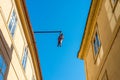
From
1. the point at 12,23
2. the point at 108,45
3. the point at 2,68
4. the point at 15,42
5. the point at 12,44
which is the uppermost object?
the point at 12,23

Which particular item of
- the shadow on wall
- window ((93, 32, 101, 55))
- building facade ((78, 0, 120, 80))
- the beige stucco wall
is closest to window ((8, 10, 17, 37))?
the shadow on wall

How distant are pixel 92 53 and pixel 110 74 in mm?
4997

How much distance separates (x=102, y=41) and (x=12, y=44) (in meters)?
5.28

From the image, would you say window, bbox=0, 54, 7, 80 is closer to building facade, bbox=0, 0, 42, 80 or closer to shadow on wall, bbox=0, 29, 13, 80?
building facade, bbox=0, 0, 42, 80

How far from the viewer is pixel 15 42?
15.1m

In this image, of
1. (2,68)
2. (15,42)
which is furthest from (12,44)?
(2,68)

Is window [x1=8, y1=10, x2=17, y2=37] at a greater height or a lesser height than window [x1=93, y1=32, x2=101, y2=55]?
greater

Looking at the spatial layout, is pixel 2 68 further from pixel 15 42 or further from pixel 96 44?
pixel 96 44

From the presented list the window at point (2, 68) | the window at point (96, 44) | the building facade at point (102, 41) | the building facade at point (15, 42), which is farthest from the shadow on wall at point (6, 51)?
the window at point (96, 44)

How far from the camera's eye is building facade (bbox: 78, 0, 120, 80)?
1170 cm

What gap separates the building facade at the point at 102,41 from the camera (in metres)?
11.7

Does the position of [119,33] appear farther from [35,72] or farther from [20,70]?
[35,72]

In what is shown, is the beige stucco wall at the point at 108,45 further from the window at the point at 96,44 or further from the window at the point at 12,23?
the window at the point at 12,23

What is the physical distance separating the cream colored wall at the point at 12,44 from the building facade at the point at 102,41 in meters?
4.70
